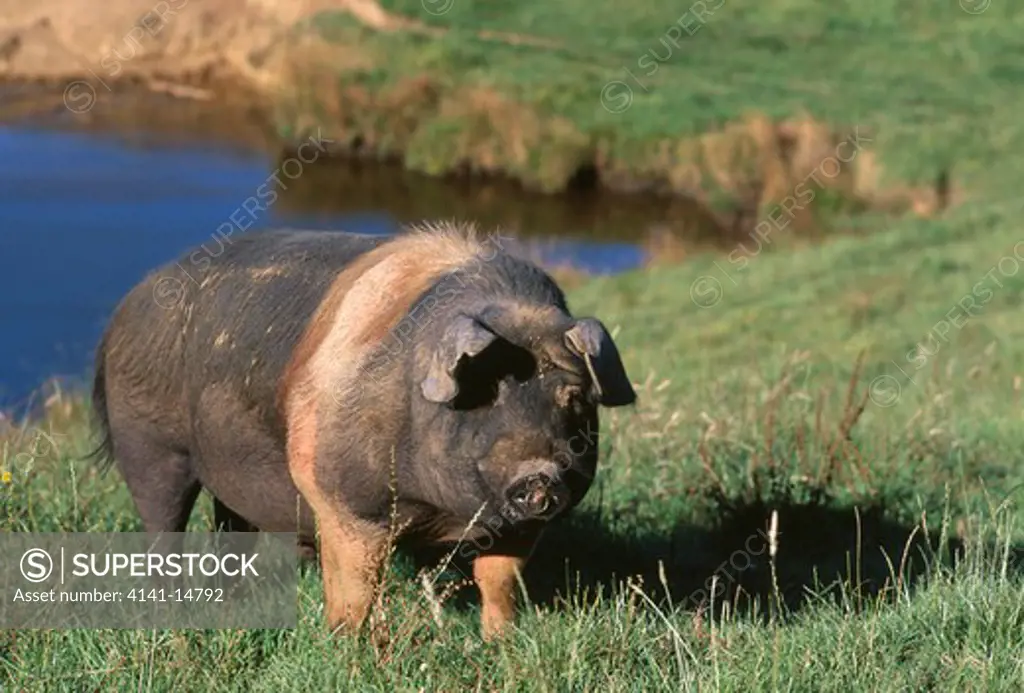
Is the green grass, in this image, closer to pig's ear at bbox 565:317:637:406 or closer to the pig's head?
the pig's head

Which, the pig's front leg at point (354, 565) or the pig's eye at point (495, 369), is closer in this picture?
the pig's eye at point (495, 369)

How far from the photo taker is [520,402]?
5590 mm

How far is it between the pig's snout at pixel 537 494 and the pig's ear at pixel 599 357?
1.05 ft

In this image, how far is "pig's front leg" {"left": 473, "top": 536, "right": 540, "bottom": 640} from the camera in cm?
628

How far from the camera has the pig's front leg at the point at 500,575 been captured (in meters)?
6.28

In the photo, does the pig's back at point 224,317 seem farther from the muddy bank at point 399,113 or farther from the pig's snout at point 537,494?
the muddy bank at point 399,113

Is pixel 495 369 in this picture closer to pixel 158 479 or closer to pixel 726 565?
pixel 158 479

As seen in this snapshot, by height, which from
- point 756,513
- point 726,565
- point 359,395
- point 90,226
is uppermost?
point 90,226

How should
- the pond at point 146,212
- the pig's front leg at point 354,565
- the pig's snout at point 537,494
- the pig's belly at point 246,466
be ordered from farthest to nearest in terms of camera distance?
the pond at point 146,212 < the pig's belly at point 246,466 < the pig's front leg at point 354,565 < the pig's snout at point 537,494

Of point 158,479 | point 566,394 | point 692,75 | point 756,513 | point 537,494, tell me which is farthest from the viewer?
point 692,75

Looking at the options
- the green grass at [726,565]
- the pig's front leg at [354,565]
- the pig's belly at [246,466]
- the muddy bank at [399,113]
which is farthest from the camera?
the muddy bank at [399,113]

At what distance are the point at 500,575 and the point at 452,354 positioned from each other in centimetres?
109

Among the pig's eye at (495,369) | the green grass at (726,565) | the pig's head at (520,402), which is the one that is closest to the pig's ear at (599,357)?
the pig's head at (520,402)

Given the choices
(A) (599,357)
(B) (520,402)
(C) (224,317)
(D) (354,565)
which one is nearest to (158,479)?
(C) (224,317)
